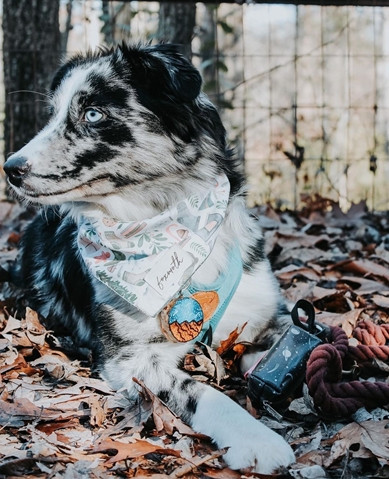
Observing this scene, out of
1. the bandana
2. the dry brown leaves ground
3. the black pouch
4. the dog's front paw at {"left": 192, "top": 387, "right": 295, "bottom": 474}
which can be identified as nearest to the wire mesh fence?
the dry brown leaves ground

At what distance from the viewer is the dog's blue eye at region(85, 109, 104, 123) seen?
2.99 m

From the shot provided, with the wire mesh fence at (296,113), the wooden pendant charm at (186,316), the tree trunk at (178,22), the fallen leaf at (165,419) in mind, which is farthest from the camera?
the tree trunk at (178,22)

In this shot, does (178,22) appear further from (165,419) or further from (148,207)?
(165,419)

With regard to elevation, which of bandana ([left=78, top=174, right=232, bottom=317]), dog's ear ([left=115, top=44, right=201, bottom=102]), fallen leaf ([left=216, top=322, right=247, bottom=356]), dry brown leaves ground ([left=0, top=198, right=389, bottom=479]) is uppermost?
dog's ear ([left=115, top=44, right=201, bottom=102])

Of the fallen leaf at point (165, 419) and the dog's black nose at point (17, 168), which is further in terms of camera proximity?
the dog's black nose at point (17, 168)

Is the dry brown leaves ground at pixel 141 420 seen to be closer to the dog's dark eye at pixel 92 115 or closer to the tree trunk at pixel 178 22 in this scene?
the dog's dark eye at pixel 92 115

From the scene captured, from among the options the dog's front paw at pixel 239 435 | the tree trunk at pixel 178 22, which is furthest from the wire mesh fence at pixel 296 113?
the dog's front paw at pixel 239 435

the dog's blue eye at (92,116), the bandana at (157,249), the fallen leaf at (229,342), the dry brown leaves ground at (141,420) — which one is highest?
the dog's blue eye at (92,116)

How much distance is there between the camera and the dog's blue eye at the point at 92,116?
2.99 meters

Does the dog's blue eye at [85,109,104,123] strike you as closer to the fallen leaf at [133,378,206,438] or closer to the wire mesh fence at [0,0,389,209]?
the fallen leaf at [133,378,206,438]

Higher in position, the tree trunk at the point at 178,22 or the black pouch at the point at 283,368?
the tree trunk at the point at 178,22

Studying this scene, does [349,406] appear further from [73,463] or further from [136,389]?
[73,463]

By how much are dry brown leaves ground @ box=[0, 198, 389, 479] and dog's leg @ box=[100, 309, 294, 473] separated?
5 centimetres

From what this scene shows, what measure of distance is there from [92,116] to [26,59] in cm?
423
